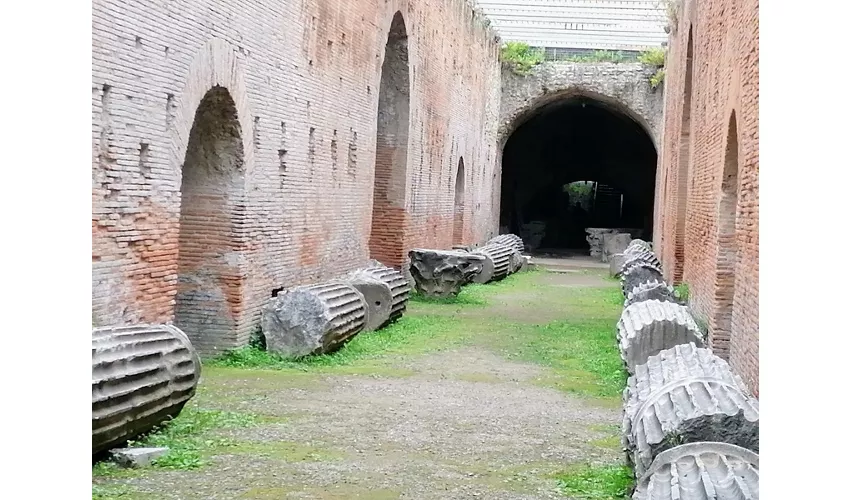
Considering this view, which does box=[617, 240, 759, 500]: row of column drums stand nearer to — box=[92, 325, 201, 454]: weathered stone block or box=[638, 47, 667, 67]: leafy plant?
box=[92, 325, 201, 454]: weathered stone block

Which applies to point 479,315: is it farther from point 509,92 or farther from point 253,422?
point 509,92

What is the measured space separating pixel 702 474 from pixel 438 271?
1085 centimetres

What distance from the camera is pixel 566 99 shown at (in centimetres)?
2603

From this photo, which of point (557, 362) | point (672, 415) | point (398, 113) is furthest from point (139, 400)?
point (398, 113)

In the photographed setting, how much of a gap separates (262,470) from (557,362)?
15.6 ft

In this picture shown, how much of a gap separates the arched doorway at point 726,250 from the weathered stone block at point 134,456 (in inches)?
212

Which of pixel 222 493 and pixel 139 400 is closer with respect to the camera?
pixel 222 493

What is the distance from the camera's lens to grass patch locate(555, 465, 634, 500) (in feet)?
17.6

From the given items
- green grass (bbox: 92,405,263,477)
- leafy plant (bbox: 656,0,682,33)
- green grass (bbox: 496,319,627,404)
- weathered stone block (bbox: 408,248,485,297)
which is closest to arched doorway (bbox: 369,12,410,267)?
weathered stone block (bbox: 408,248,485,297)

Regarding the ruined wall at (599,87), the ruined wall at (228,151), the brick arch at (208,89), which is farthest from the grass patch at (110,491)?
the ruined wall at (599,87)

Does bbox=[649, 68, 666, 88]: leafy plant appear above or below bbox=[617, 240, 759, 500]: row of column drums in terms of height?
above

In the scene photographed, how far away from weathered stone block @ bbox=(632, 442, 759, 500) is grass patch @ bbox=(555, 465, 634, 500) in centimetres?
76

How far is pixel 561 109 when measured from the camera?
3044 cm

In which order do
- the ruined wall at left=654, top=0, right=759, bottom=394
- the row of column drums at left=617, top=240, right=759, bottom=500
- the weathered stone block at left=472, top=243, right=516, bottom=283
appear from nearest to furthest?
1. the row of column drums at left=617, top=240, right=759, bottom=500
2. the ruined wall at left=654, top=0, right=759, bottom=394
3. the weathered stone block at left=472, top=243, right=516, bottom=283
